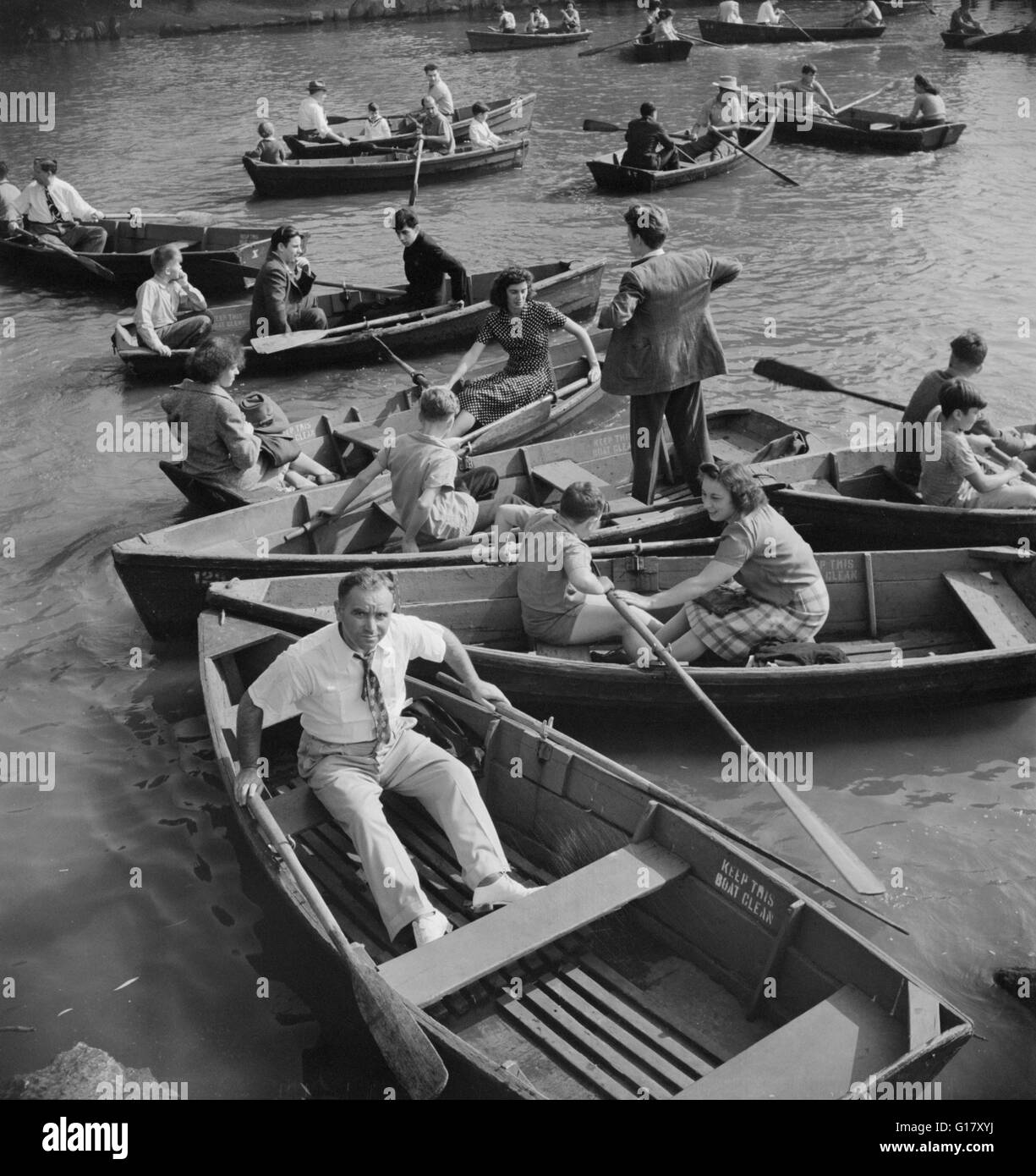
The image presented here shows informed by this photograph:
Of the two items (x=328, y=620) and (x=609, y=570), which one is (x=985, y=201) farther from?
(x=328, y=620)

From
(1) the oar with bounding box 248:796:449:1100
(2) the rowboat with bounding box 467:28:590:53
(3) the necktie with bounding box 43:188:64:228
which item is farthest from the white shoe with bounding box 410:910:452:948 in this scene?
(2) the rowboat with bounding box 467:28:590:53

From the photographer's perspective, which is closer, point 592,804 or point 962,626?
point 592,804

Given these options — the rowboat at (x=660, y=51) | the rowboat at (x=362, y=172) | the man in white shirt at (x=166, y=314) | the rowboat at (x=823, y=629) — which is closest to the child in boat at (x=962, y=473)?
the rowboat at (x=823, y=629)

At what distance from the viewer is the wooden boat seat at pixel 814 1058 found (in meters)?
4.72

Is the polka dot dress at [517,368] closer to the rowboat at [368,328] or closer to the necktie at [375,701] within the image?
the rowboat at [368,328]

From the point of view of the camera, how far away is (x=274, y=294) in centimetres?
1255

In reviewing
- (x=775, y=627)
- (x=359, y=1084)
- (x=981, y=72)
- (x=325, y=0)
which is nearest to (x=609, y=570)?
(x=775, y=627)

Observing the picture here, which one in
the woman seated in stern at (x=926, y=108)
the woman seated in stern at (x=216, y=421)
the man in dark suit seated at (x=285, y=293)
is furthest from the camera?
the woman seated in stern at (x=926, y=108)

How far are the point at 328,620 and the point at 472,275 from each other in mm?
7326

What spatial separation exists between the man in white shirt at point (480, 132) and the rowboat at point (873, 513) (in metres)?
13.0

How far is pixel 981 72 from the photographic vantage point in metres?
27.6

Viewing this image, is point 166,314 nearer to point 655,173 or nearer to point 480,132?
point 655,173

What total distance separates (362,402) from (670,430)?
11.7 ft

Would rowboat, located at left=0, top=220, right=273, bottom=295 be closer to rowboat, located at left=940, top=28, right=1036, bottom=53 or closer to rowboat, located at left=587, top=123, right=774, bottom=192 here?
rowboat, located at left=587, top=123, right=774, bottom=192
